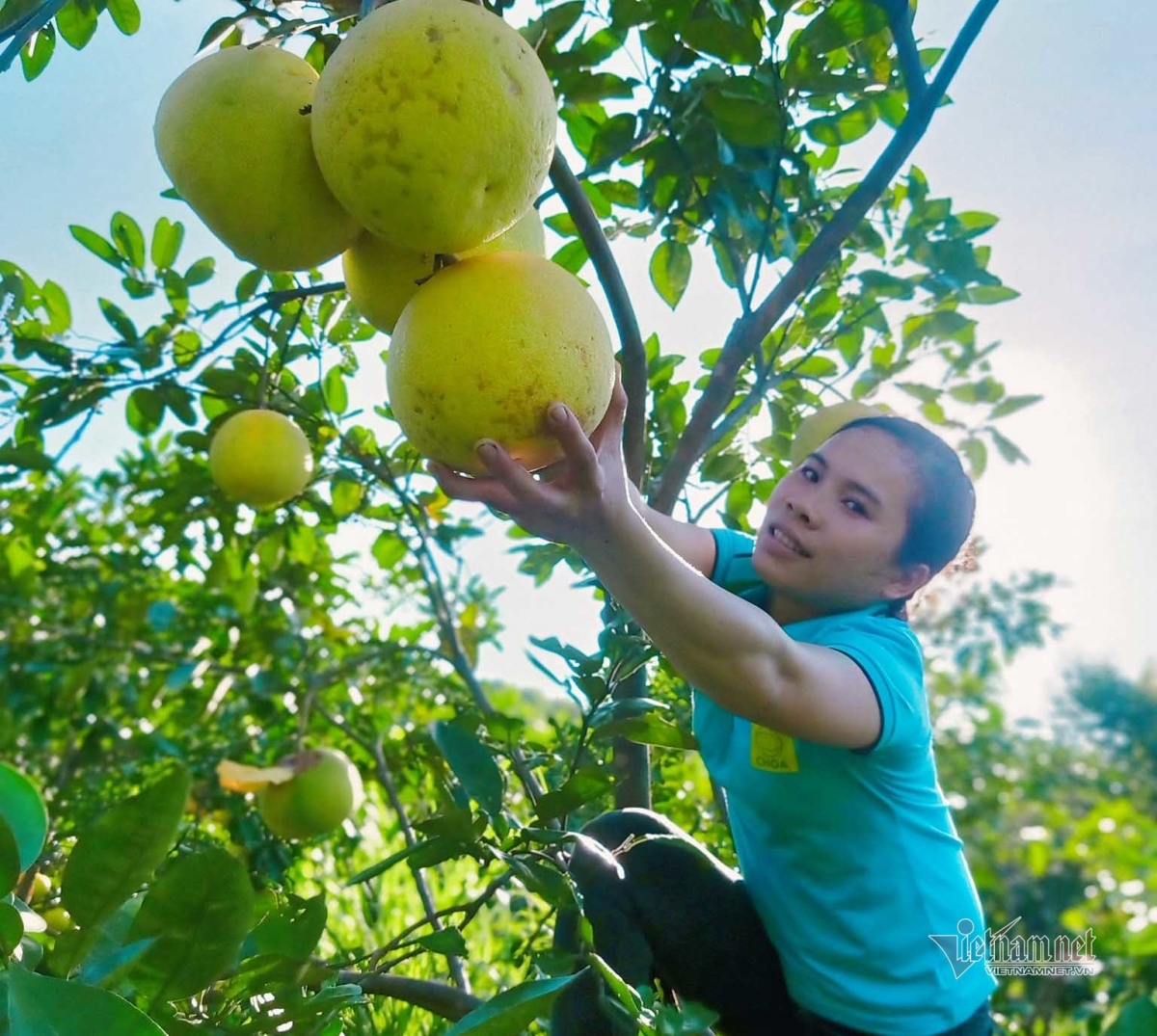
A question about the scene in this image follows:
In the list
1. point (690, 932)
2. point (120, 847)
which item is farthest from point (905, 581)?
point (120, 847)

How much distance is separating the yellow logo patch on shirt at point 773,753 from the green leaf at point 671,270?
0.82 meters

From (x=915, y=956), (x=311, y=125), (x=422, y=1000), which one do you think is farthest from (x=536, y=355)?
(x=915, y=956)

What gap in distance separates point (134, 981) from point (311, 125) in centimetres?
64

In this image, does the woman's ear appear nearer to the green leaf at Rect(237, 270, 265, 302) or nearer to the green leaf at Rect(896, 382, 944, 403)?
the green leaf at Rect(896, 382, 944, 403)

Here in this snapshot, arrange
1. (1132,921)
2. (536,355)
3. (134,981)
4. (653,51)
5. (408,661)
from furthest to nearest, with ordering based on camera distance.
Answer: (1132,921) < (408,661) < (653,51) < (536,355) < (134,981)

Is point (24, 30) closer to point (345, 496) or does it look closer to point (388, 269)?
point (388, 269)

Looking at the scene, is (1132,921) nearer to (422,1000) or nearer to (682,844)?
(682,844)

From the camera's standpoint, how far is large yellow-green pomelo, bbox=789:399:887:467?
174 cm

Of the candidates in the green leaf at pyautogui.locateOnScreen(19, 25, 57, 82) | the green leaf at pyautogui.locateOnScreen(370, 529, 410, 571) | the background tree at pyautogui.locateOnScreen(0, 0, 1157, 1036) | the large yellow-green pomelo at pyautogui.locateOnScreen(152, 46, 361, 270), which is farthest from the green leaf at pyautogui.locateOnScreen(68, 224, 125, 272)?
the large yellow-green pomelo at pyautogui.locateOnScreen(152, 46, 361, 270)

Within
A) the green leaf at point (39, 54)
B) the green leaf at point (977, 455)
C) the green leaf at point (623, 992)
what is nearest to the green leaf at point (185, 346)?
the green leaf at point (39, 54)

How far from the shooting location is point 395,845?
2.89m

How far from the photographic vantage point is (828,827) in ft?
4.22

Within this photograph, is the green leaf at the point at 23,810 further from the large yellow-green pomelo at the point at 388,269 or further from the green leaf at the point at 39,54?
the green leaf at the point at 39,54

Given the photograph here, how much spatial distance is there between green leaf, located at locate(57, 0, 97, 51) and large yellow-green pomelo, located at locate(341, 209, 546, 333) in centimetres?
73
